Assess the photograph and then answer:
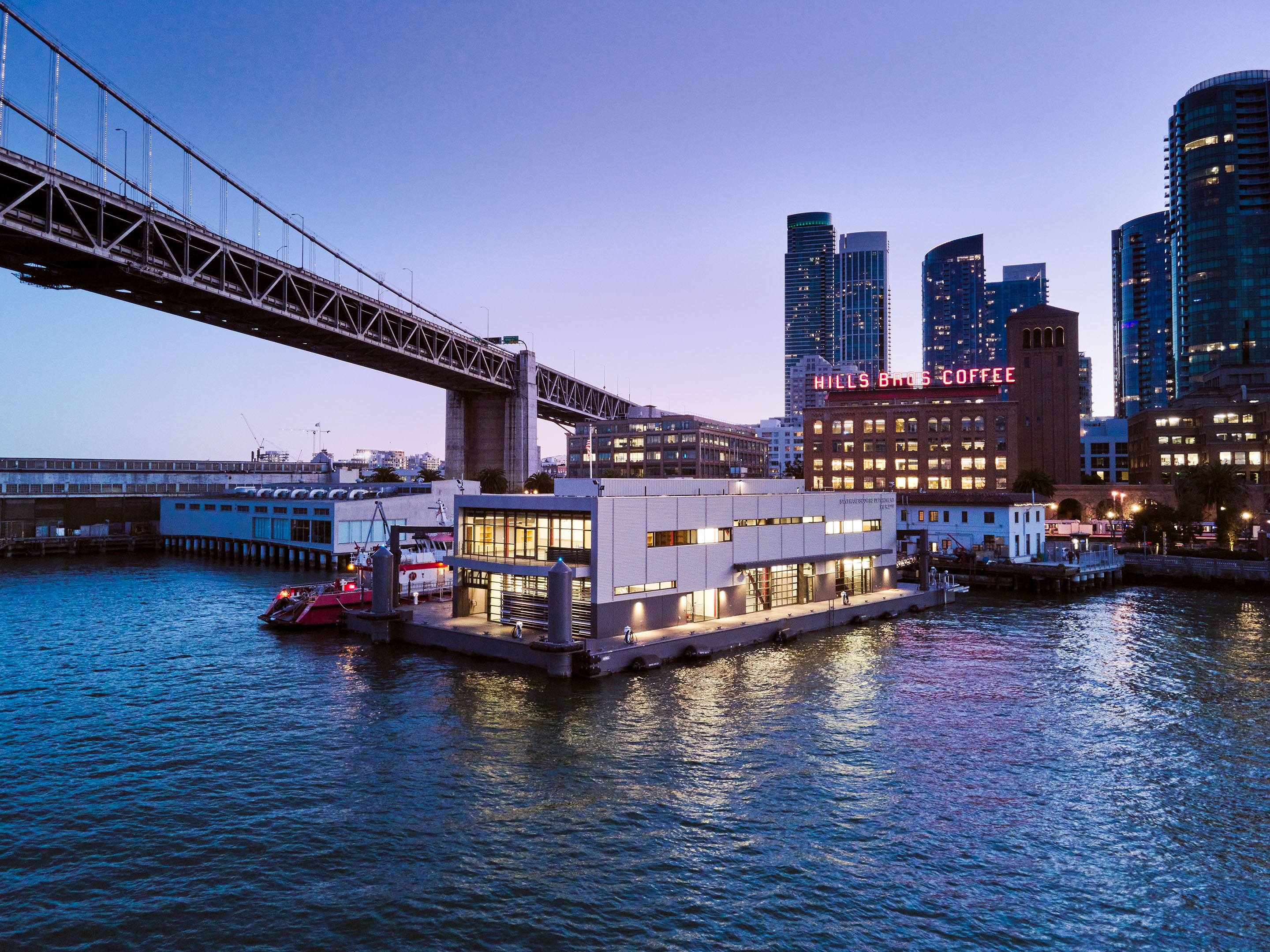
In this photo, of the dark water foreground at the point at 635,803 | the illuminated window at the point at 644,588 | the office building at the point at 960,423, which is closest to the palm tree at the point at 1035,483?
the office building at the point at 960,423

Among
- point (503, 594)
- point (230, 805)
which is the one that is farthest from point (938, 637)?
point (230, 805)

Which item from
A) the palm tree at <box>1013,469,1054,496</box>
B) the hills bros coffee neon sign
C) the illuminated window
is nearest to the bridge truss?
the illuminated window

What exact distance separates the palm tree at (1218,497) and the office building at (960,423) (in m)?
38.2

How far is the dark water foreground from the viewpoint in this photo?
21391mm

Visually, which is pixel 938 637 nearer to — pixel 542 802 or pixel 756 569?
pixel 756 569

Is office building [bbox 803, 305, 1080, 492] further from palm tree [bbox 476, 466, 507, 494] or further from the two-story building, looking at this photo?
palm tree [bbox 476, 466, 507, 494]

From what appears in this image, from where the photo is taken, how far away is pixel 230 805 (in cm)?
2811

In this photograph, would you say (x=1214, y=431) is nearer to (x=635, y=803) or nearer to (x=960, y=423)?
(x=960, y=423)

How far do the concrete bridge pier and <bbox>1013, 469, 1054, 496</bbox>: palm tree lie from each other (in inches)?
4118

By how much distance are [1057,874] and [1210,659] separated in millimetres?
37684

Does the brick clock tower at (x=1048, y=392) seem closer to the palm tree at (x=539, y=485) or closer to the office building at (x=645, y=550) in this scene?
the palm tree at (x=539, y=485)

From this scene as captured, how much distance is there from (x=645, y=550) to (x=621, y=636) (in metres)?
5.89

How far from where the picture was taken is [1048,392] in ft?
564

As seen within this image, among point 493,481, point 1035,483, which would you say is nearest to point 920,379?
Answer: point 1035,483
